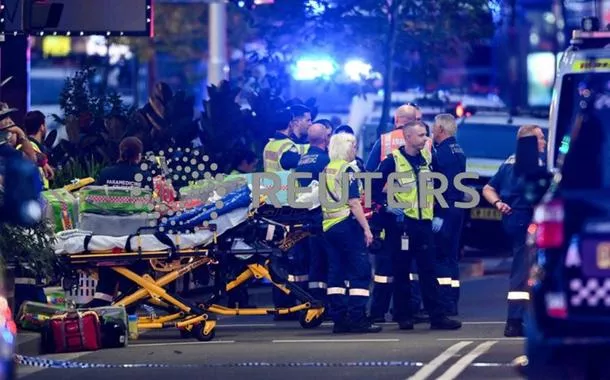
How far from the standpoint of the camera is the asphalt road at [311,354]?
13.3 metres

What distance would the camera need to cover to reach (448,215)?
17.3m

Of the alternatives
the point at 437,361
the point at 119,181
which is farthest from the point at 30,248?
the point at 437,361

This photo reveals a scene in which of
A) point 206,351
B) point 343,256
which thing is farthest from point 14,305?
point 343,256

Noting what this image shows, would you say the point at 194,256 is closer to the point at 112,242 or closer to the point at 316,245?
the point at 112,242

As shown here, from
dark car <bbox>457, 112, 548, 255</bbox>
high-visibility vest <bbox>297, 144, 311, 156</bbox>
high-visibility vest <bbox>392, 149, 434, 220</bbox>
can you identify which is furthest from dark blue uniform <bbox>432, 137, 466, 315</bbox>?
dark car <bbox>457, 112, 548, 255</bbox>

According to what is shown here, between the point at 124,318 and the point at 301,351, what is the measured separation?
1544 mm

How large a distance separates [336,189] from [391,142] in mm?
1381

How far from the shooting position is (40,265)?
15.5m

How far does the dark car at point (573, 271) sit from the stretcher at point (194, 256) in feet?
20.1

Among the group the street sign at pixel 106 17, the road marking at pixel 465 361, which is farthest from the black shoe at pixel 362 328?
the street sign at pixel 106 17

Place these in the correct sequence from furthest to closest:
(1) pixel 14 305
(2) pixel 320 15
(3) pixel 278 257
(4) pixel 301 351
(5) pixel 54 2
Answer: (2) pixel 320 15, (5) pixel 54 2, (3) pixel 278 257, (1) pixel 14 305, (4) pixel 301 351

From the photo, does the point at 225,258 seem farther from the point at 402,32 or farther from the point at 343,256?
the point at 402,32

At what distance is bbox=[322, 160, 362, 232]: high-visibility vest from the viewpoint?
16.3m

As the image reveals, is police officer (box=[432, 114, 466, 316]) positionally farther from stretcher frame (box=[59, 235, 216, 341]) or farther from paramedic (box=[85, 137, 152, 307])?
paramedic (box=[85, 137, 152, 307])
